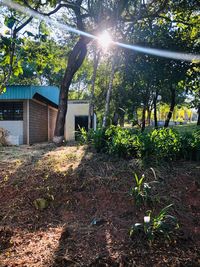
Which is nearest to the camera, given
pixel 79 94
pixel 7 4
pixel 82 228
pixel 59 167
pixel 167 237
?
pixel 167 237

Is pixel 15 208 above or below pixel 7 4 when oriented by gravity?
below

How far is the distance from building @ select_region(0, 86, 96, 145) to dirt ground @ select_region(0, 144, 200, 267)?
6.87 m

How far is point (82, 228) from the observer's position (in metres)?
4.03

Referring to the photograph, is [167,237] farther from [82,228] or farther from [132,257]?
[82,228]

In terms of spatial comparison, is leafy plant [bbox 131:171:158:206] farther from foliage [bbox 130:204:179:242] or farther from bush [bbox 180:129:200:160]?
bush [bbox 180:129:200:160]

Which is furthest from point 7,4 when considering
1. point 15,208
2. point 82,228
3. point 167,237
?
point 167,237

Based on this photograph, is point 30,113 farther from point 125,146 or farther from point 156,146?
point 156,146

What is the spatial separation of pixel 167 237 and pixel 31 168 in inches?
121

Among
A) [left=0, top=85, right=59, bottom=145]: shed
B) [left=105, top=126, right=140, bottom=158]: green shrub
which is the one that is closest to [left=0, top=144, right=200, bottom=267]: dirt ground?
[left=105, top=126, right=140, bottom=158]: green shrub

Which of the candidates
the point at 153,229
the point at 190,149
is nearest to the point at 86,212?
the point at 153,229

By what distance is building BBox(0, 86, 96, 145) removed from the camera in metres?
13.8

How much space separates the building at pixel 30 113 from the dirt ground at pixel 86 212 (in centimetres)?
687

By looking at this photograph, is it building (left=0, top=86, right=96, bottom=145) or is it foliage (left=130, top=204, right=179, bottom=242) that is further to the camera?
building (left=0, top=86, right=96, bottom=145)

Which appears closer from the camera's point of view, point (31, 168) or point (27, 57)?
point (27, 57)
